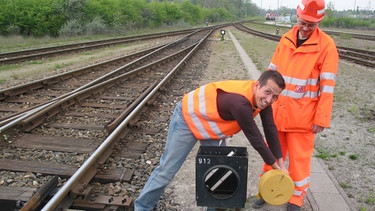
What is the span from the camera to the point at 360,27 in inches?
2093

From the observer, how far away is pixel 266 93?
8.55 feet

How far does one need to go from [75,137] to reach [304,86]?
3589 millimetres

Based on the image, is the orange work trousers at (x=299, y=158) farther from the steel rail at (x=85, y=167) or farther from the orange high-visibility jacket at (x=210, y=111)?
the steel rail at (x=85, y=167)

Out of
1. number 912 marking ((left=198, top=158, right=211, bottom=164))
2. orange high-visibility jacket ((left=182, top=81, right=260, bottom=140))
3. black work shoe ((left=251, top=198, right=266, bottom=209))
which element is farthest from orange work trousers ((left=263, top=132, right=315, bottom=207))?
number 912 marking ((left=198, top=158, right=211, bottom=164))

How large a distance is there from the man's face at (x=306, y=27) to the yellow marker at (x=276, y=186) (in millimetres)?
1367

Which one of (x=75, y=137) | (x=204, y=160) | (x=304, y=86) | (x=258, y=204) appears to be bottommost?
(x=258, y=204)

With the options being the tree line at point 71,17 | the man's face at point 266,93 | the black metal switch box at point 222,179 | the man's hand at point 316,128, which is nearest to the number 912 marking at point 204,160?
the black metal switch box at point 222,179

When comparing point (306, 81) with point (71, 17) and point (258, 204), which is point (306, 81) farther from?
point (71, 17)

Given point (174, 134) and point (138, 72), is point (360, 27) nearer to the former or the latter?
point (138, 72)

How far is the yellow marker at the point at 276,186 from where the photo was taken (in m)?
2.54

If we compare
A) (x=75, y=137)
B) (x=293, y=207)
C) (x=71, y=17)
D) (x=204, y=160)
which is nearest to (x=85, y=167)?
(x=75, y=137)

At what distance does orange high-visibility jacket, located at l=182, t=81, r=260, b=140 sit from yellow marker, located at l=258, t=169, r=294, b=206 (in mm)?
520

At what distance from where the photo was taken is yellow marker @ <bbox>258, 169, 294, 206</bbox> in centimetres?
254

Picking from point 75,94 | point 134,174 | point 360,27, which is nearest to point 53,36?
point 75,94
